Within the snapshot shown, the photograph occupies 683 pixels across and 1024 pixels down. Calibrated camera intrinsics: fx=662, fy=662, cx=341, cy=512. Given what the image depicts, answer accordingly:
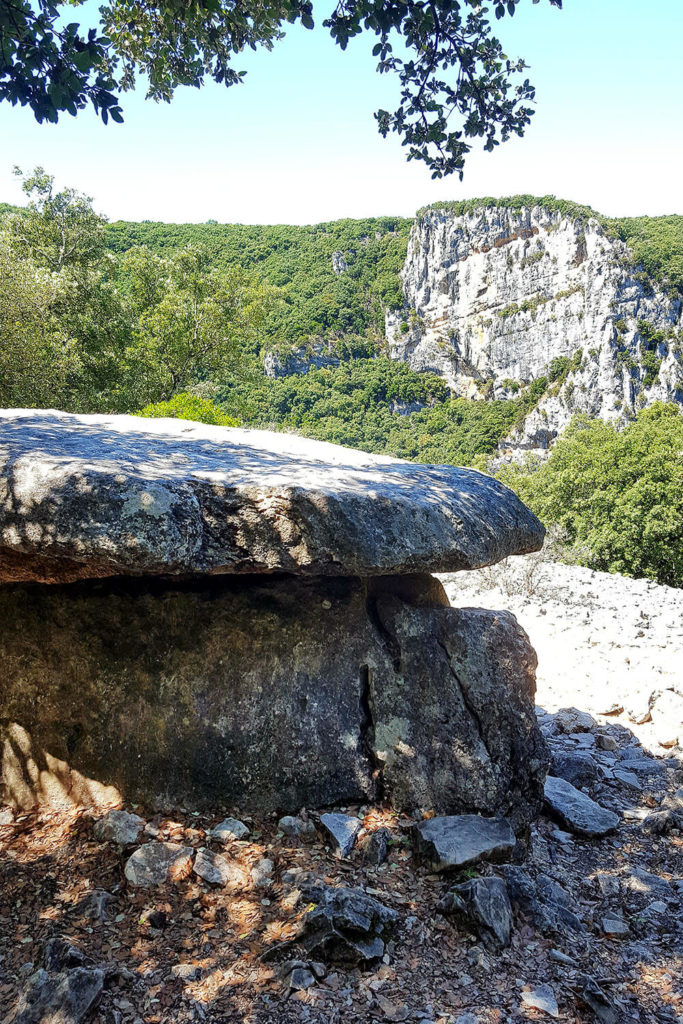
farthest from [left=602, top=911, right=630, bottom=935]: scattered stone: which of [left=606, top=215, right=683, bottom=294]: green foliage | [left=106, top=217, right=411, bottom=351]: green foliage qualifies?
[left=606, top=215, right=683, bottom=294]: green foliage

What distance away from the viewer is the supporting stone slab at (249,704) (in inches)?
142

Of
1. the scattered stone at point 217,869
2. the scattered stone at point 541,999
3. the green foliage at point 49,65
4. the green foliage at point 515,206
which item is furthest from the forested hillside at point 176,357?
the green foliage at point 515,206

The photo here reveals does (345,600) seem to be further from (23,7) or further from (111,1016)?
(23,7)

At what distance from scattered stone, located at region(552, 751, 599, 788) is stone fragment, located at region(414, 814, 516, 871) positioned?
1189 mm

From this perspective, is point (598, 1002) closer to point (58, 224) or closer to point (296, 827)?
point (296, 827)

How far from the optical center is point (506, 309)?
84.2 metres

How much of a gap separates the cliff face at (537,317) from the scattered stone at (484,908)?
69774 millimetres

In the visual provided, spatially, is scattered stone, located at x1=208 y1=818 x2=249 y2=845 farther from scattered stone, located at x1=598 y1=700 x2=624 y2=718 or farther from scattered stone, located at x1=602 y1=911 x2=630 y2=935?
scattered stone, located at x1=598 y1=700 x2=624 y2=718

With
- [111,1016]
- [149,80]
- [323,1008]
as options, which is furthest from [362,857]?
[149,80]

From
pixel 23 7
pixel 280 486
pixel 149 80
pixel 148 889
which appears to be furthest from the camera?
pixel 149 80

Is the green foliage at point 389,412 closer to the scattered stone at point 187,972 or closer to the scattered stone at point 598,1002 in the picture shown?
the scattered stone at point 187,972

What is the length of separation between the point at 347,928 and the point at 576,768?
248 cm

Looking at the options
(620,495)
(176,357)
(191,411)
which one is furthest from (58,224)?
(620,495)

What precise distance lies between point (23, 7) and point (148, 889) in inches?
184
